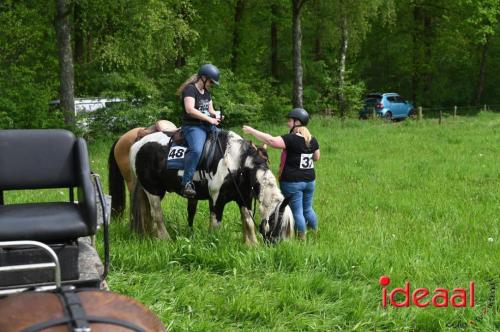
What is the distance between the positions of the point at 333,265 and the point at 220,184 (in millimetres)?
1996

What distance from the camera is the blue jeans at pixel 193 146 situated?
7695 millimetres

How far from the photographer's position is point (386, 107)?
34.0 meters

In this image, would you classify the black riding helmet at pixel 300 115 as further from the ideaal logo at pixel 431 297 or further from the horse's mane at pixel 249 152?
the ideaal logo at pixel 431 297

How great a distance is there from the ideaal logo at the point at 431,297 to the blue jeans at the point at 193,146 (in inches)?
119

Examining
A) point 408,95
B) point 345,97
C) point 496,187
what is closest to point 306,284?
point 496,187

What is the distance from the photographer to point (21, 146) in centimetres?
479

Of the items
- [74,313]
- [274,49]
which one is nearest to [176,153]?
[74,313]

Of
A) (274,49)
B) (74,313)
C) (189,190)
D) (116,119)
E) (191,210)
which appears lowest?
(116,119)

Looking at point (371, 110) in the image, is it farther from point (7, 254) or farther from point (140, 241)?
point (7, 254)

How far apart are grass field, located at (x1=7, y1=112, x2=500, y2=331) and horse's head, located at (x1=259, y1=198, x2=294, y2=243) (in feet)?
0.65

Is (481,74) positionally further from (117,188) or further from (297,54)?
(117,188)

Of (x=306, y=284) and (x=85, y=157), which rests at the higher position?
(x=85, y=157)

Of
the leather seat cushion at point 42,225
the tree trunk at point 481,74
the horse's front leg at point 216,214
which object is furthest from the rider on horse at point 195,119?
the tree trunk at point 481,74

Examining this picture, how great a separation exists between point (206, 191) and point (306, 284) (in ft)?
8.39
